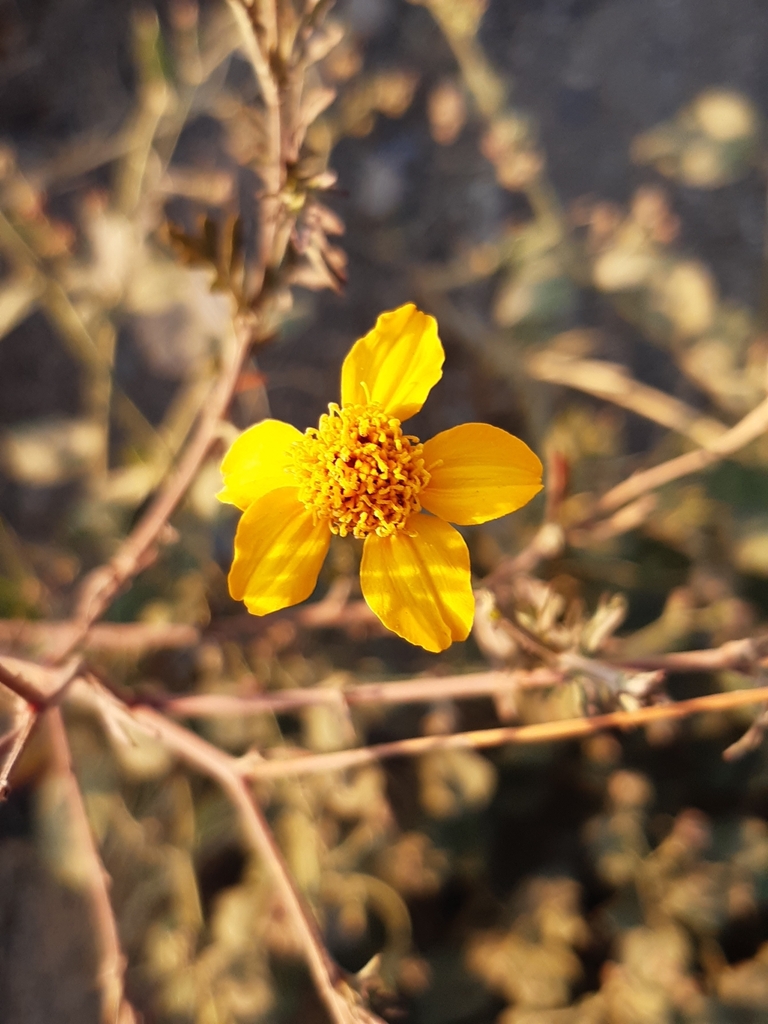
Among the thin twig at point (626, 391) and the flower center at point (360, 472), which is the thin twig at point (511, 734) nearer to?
the flower center at point (360, 472)

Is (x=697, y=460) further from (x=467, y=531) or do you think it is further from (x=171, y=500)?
(x=171, y=500)

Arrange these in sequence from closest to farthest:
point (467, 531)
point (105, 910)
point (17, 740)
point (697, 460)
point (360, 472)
A: 1. point (17, 740)
2. point (360, 472)
3. point (105, 910)
4. point (697, 460)
5. point (467, 531)

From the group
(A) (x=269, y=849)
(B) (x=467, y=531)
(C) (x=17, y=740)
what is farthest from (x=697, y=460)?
(C) (x=17, y=740)

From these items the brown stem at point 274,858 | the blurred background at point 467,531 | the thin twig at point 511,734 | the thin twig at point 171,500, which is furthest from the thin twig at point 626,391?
the brown stem at point 274,858

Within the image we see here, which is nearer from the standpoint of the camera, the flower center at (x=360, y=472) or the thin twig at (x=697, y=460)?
the flower center at (x=360, y=472)

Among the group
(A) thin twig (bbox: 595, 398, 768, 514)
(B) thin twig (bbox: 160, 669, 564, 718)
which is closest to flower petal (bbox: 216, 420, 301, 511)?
(B) thin twig (bbox: 160, 669, 564, 718)

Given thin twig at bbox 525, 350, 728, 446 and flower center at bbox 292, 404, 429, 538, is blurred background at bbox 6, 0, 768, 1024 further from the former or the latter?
flower center at bbox 292, 404, 429, 538

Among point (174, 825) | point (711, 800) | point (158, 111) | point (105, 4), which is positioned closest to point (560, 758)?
point (711, 800)
